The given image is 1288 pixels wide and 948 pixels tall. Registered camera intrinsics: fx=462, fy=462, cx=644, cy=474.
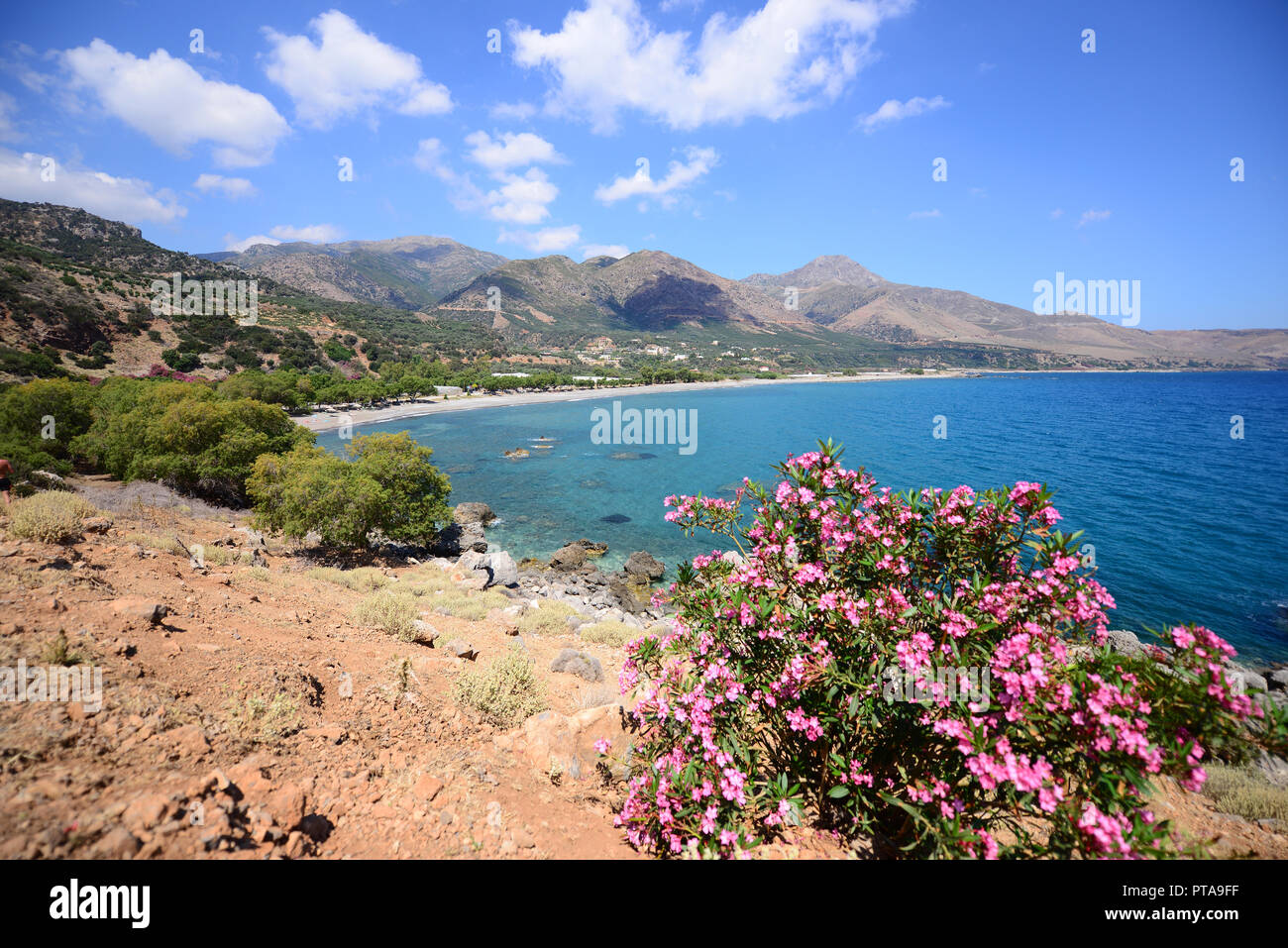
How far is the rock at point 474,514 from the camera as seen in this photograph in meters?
29.0

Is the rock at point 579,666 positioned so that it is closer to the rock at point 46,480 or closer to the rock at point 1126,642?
the rock at point 1126,642

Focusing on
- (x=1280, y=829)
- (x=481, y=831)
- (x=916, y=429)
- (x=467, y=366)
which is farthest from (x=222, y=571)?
(x=467, y=366)

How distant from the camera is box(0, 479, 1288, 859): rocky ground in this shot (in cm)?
352

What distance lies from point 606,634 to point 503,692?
557 centimetres

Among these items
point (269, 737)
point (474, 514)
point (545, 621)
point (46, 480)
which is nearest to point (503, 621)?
point (545, 621)

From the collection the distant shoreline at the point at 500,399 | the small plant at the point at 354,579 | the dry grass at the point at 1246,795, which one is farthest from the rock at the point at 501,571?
the distant shoreline at the point at 500,399

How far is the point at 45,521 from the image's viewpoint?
8398 millimetres

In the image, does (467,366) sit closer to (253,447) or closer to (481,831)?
(253,447)

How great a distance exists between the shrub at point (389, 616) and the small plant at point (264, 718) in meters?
4.25

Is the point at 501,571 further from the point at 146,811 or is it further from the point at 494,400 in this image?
the point at 494,400

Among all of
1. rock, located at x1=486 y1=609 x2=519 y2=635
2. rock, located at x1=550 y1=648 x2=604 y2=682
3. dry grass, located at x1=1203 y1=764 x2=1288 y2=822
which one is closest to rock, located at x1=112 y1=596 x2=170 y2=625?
rock, located at x1=550 y1=648 x2=604 y2=682

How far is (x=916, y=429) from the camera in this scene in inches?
2660
